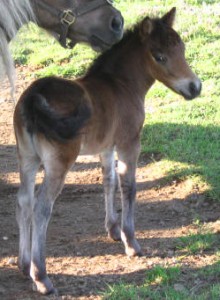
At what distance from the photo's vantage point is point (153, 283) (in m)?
3.87

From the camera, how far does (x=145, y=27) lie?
4348 mm

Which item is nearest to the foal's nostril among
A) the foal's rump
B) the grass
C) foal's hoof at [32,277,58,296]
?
the grass

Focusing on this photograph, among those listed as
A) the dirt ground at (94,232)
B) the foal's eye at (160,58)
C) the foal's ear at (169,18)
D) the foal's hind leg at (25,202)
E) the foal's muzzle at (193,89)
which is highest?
the foal's ear at (169,18)

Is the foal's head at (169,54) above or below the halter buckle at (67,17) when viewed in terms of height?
below

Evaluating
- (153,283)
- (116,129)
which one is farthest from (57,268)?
(116,129)

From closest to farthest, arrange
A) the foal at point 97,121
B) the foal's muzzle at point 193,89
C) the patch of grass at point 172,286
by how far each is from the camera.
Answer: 1. the patch of grass at point 172,286
2. the foal at point 97,121
3. the foal's muzzle at point 193,89

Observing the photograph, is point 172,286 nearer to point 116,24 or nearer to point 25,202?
point 25,202

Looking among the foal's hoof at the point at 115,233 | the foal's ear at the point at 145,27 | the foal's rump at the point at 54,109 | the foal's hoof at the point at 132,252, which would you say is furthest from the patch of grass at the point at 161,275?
the foal's ear at the point at 145,27

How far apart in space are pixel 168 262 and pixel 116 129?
0.93 meters

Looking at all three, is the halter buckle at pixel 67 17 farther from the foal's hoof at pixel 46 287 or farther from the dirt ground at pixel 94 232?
the foal's hoof at pixel 46 287

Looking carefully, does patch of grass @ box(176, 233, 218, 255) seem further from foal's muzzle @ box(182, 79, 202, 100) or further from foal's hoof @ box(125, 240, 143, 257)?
foal's muzzle @ box(182, 79, 202, 100)

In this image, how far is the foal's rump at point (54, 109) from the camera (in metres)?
3.71

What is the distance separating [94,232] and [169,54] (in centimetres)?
142

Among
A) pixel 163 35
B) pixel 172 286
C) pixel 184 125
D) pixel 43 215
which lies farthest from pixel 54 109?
pixel 184 125
